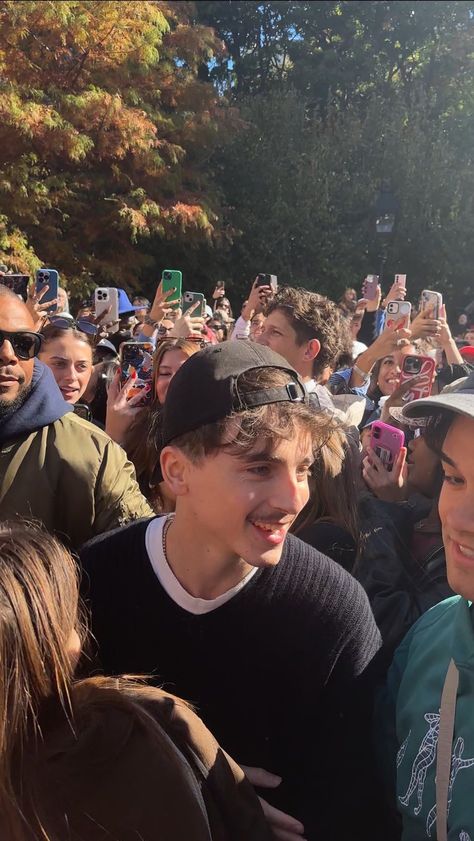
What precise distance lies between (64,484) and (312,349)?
5.24 ft

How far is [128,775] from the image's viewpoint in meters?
1.15

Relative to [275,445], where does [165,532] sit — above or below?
below

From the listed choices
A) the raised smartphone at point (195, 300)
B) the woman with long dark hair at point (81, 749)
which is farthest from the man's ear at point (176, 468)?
the raised smartphone at point (195, 300)

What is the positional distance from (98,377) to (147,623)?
3009 mm

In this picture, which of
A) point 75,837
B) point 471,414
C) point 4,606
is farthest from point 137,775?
point 471,414

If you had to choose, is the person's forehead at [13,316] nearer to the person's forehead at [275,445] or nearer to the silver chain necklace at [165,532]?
the silver chain necklace at [165,532]

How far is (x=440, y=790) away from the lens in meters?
1.34

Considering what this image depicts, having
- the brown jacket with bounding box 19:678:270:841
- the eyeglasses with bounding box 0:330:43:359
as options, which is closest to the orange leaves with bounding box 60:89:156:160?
the eyeglasses with bounding box 0:330:43:359

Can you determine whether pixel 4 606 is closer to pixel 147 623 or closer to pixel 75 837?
pixel 75 837

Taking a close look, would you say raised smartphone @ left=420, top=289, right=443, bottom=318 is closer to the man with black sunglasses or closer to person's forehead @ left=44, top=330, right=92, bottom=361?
person's forehead @ left=44, top=330, right=92, bottom=361

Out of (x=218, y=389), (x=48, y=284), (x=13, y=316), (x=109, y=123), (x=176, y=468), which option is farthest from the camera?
(x=109, y=123)

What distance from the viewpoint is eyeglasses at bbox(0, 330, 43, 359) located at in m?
2.30

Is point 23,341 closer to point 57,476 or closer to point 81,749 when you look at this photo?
point 57,476

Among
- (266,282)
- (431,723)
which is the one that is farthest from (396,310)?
(431,723)
